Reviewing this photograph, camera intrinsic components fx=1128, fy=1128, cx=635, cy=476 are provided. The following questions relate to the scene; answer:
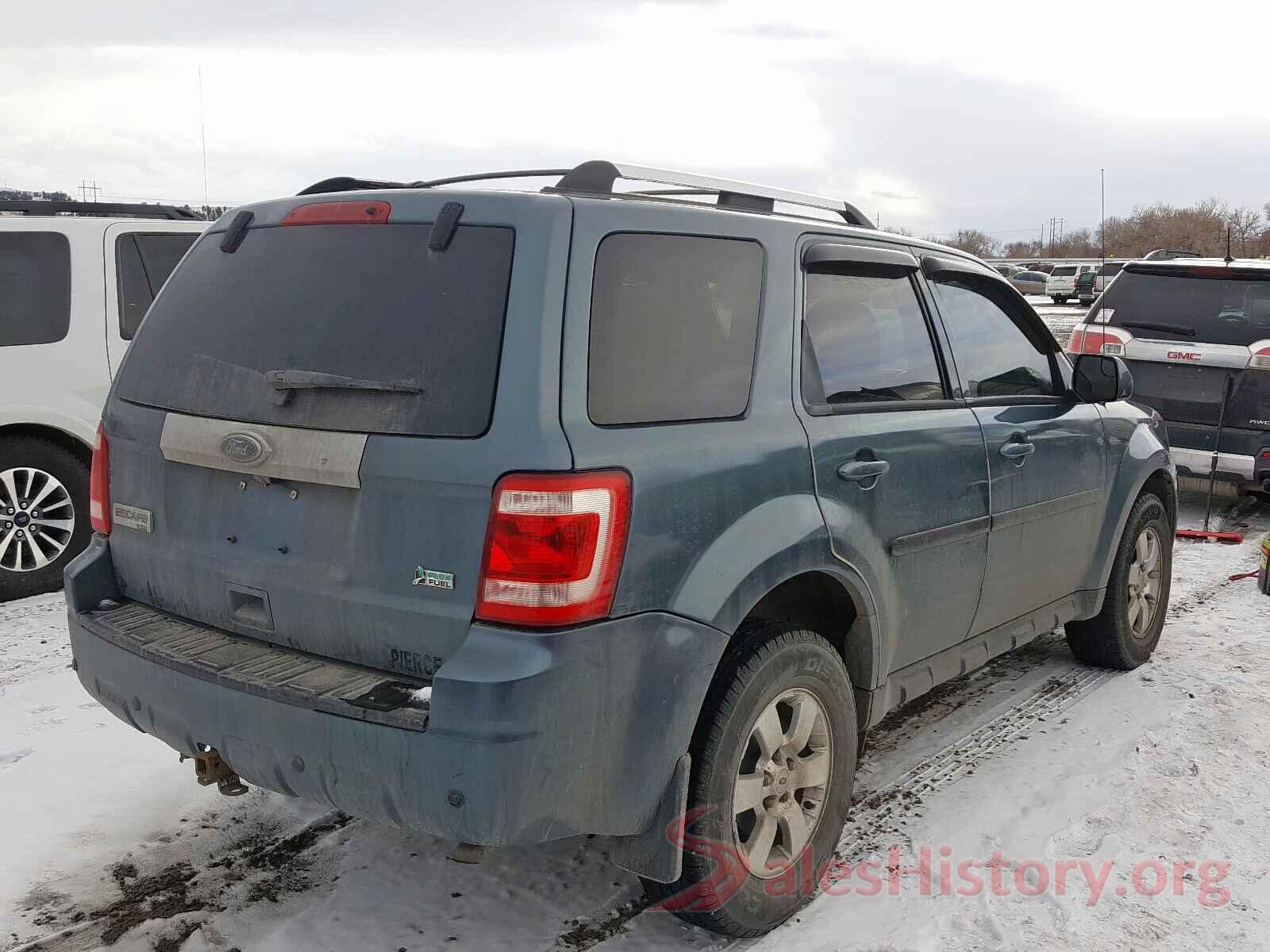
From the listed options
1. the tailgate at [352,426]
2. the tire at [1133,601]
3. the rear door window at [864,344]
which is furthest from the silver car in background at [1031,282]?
the tailgate at [352,426]

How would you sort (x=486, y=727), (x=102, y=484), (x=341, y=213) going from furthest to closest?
(x=102, y=484)
(x=341, y=213)
(x=486, y=727)

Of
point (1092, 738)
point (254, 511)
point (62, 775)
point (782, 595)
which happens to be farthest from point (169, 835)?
point (1092, 738)

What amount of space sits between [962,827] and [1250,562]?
14.7 ft

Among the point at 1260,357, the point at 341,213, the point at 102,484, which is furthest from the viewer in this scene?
the point at 1260,357

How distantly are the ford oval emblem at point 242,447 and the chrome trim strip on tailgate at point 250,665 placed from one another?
468 mm

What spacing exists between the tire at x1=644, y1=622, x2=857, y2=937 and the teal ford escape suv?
0.01 metres

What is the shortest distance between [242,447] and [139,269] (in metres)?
4.52

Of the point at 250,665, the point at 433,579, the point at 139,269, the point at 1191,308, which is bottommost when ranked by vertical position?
the point at 250,665

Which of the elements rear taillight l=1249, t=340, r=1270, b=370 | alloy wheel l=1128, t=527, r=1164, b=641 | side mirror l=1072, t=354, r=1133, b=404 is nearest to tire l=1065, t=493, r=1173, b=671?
alloy wheel l=1128, t=527, r=1164, b=641

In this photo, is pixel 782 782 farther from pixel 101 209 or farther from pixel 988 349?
pixel 101 209

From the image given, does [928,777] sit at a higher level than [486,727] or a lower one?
lower

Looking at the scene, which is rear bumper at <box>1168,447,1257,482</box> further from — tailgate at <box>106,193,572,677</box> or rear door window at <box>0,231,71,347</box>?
rear door window at <box>0,231,71,347</box>

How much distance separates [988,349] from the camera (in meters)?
4.16

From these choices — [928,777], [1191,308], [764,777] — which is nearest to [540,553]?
[764,777]
